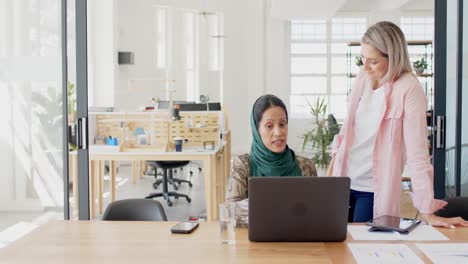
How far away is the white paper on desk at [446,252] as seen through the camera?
1.63 metres

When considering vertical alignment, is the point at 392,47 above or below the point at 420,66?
below

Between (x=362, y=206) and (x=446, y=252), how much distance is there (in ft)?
2.24

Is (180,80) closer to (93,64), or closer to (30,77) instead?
(93,64)

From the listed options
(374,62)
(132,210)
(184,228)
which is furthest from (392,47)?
(132,210)

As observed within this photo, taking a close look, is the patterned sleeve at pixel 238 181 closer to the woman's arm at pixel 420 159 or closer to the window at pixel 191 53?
the woman's arm at pixel 420 159

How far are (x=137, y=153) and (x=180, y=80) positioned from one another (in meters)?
5.43

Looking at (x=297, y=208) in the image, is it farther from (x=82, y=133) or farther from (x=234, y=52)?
(x=234, y=52)

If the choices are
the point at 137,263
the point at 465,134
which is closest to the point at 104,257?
the point at 137,263

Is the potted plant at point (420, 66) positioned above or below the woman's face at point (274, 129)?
above

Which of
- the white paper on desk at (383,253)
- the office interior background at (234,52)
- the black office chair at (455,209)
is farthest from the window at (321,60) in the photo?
the white paper on desk at (383,253)

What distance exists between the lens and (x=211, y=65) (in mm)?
10258

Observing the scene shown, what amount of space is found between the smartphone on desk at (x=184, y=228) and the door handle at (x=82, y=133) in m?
1.64

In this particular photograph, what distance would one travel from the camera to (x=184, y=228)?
201 cm

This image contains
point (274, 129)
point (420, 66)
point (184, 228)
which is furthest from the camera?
point (420, 66)
